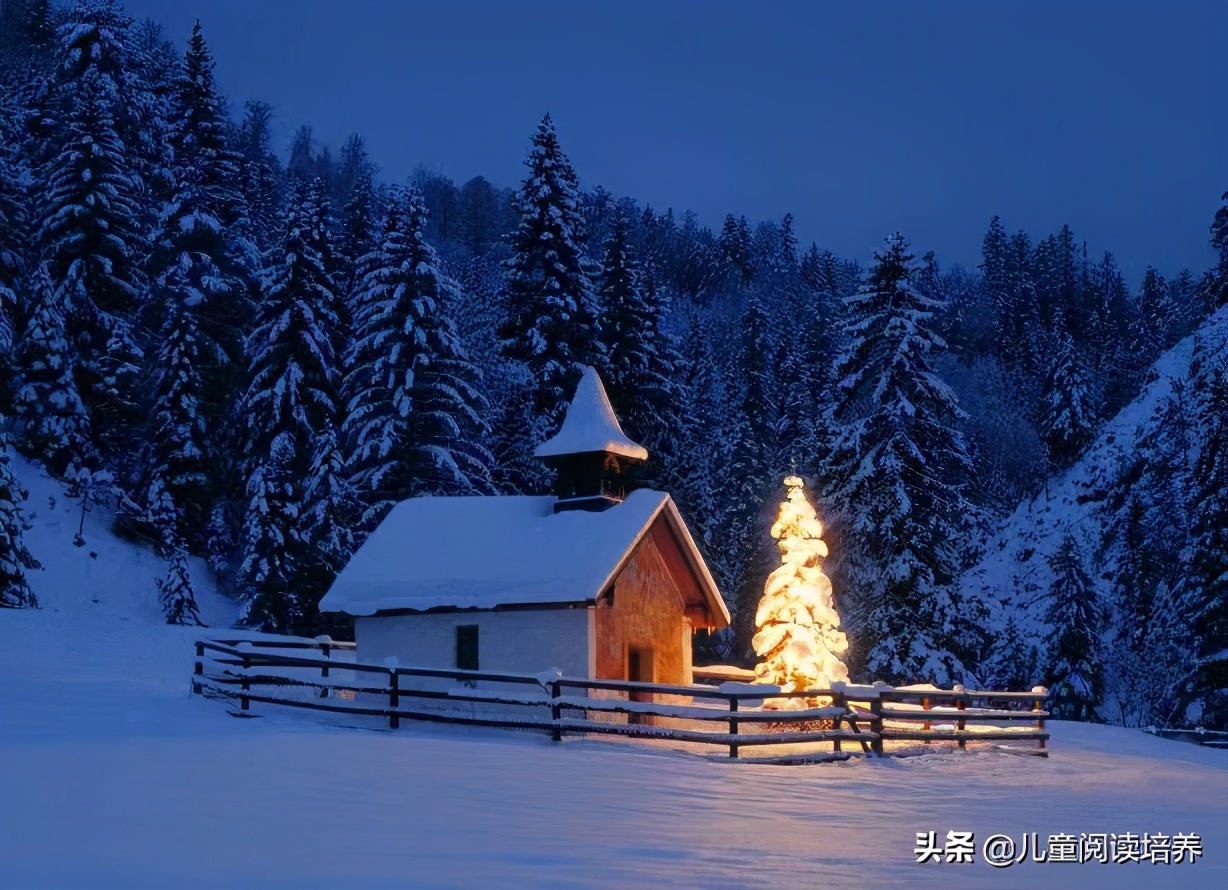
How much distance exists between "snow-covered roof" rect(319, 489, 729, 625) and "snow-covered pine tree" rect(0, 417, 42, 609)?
15447 millimetres

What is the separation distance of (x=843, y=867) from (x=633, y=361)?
136 feet

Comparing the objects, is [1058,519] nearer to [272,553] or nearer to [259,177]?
[272,553]

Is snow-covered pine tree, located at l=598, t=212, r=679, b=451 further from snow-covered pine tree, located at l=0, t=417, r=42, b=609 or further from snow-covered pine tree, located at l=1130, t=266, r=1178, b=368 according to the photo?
snow-covered pine tree, located at l=1130, t=266, r=1178, b=368

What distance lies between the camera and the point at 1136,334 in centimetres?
11262

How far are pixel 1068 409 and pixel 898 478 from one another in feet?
158

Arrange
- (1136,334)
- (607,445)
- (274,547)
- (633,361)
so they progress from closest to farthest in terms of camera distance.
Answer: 1. (607,445)
2. (274,547)
3. (633,361)
4. (1136,334)

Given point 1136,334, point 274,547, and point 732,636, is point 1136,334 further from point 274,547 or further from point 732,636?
Result: point 274,547

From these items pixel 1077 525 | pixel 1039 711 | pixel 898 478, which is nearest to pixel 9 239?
pixel 898 478

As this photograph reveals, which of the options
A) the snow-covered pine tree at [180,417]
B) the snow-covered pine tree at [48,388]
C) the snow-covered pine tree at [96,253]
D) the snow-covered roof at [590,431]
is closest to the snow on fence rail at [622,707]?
the snow-covered roof at [590,431]

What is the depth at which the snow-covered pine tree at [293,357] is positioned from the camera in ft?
152

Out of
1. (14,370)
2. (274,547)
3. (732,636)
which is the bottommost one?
(732,636)

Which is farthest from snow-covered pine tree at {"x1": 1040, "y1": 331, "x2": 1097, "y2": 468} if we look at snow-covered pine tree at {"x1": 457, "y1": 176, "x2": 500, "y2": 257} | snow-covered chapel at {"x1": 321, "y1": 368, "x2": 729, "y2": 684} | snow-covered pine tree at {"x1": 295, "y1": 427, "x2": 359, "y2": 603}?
snow-covered pine tree at {"x1": 457, "y1": 176, "x2": 500, "y2": 257}

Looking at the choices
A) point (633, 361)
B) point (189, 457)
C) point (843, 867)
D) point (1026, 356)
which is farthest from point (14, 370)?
point (1026, 356)

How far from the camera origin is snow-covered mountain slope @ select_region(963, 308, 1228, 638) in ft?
235
